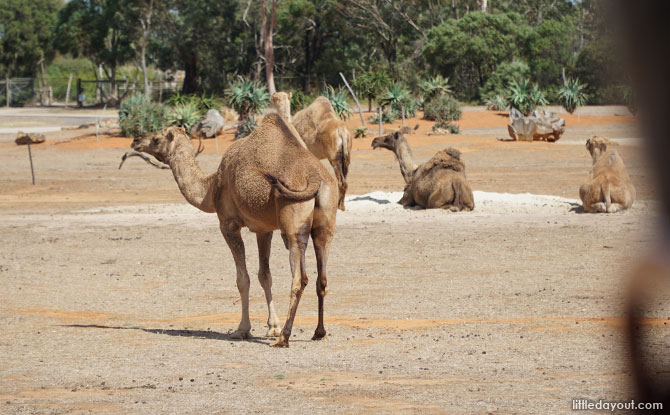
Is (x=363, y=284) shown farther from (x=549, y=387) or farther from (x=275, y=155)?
(x=549, y=387)

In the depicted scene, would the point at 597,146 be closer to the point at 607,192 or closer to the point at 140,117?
the point at 607,192

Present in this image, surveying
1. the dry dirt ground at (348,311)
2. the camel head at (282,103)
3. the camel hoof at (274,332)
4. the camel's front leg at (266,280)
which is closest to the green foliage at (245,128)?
the dry dirt ground at (348,311)

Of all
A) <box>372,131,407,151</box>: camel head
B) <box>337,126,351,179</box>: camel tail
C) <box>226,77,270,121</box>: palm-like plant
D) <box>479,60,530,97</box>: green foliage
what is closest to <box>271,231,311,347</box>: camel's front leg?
<box>337,126,351,179</box>: camel tail

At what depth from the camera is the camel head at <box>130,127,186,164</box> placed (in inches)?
402

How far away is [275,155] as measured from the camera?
862cm

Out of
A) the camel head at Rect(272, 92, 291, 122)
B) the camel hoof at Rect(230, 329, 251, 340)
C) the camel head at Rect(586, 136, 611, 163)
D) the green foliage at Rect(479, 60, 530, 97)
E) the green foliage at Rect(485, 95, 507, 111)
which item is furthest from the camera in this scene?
the green foliage at Rect(479, 60, 530, 97)

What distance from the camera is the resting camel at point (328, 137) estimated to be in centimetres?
1998

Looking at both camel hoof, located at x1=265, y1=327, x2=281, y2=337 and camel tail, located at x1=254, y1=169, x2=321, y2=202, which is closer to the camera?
camel tail, located at x1=254, y1=169, x2=321, y2=202

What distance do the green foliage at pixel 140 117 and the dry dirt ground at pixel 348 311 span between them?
18553 mm

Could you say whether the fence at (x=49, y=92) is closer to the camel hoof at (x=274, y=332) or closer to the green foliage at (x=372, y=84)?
the green foliage at (x=372, y=84)

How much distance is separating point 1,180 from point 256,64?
Answer: 38.0 meters

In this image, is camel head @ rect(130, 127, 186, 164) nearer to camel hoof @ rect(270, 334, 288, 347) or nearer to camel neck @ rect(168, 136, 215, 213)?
camel neck @ rect(168, 136, 215, 213)

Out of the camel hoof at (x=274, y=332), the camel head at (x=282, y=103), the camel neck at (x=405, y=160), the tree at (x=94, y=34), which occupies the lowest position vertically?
the camel hoof at (x=274, y=332)

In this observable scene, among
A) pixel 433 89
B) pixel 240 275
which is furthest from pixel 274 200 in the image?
pixel 433 89
